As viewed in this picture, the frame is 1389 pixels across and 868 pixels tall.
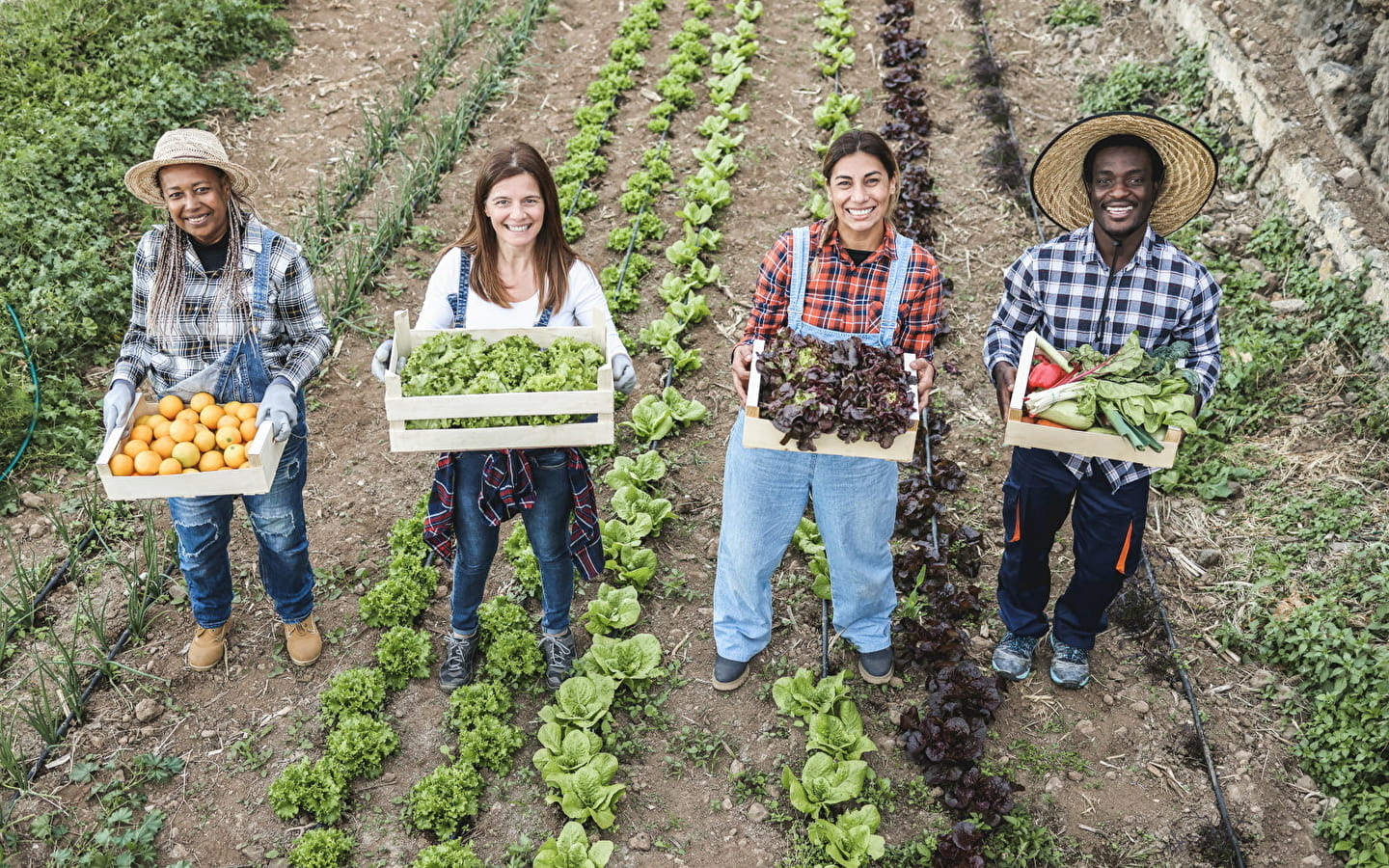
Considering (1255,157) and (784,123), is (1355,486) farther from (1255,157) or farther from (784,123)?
(784,123)

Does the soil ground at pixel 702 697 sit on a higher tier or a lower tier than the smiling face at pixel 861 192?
lower

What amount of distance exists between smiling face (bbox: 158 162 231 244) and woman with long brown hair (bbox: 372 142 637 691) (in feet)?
2.70

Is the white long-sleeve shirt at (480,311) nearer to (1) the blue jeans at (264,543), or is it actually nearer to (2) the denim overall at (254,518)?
(2) the denim overall at (254,518)

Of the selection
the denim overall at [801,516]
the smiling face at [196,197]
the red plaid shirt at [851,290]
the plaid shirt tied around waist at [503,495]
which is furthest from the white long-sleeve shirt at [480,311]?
the smiling face at [196,197]

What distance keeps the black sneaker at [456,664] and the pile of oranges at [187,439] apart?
4.32 feet

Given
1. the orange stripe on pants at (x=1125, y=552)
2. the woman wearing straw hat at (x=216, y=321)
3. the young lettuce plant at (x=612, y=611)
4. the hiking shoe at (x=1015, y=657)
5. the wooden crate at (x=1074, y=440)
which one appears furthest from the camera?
the young lettuce plant at (x=612, y=611)

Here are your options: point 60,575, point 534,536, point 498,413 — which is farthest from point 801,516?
point 60,575

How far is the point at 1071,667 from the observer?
15.7ft

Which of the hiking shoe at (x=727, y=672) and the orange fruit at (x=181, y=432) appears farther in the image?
the hiking shoe at (x=727, y=672)

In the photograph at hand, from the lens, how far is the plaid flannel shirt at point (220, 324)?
13.7ft

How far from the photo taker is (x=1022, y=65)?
9953 mm

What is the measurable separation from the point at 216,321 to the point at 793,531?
2.52 m

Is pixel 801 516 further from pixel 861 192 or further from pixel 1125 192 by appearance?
pixel 1125 192

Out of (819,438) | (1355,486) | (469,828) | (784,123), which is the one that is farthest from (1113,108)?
(469,828)
